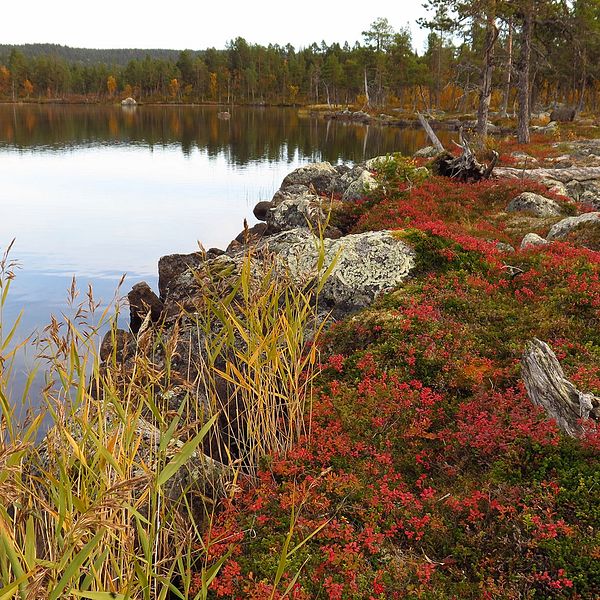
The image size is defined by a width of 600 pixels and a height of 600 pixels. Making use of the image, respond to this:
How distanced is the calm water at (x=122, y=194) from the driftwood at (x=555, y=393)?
25.3 ft

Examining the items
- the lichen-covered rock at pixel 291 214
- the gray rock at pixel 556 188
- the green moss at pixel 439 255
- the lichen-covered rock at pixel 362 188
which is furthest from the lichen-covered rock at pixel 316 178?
the green moss at pixel 439 255

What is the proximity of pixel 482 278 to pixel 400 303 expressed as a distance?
2116mm

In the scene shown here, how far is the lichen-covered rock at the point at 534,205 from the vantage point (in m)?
17.0

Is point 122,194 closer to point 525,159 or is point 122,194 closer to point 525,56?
point 525,159

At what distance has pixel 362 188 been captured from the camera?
1873 centimetres

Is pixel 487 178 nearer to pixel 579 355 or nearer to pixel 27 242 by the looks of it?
pixel 579 355

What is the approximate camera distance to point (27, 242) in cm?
2298

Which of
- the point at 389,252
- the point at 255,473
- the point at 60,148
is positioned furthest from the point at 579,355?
the point at 60,148


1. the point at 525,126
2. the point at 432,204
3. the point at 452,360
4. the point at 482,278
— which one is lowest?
the point at 452,360

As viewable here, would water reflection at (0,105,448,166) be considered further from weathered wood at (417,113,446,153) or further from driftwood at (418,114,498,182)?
driftwood at (418,114,498,182)

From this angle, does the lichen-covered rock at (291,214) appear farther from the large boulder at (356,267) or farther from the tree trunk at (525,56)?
the tree trunk at (525,56)

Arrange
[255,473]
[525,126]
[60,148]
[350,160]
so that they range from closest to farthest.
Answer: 1. [255,473]
2. [525,126]
3. [350,160]
4. [60,148]

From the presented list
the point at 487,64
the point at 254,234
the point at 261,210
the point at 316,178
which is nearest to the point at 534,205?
the point at 254,234

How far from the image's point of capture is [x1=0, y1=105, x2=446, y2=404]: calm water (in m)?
20.4
